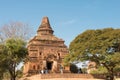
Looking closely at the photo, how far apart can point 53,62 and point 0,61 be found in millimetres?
15369

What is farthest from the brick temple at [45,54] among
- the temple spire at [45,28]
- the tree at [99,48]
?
the tree at [99,48]

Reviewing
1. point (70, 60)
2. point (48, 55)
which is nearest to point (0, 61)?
point (70, 60)

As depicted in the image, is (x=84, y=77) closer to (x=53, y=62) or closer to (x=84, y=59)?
(x=84, y=59)

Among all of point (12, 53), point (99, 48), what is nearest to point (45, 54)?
point (12, 53)

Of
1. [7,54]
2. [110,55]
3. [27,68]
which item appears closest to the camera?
[110,55]

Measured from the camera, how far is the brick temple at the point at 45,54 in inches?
2100

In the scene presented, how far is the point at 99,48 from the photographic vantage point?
4050cm

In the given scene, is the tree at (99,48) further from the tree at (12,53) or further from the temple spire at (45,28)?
the temple spire at (45,28)

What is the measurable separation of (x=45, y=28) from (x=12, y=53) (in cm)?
1662

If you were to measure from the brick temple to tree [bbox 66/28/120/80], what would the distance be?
11398mm

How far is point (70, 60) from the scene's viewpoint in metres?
42.8

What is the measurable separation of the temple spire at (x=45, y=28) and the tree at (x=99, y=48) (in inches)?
624

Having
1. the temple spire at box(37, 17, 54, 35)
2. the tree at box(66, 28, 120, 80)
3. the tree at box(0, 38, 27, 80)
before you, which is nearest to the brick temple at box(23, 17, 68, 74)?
the temple spire at box(37, 17, 54, 35)

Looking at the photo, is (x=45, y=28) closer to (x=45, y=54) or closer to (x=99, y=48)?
(x=45, y=54)
